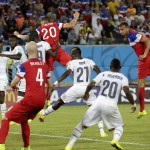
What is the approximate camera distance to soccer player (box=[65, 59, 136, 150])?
14.1m

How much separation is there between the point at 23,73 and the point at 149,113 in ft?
35.1

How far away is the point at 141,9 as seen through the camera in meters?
33.8

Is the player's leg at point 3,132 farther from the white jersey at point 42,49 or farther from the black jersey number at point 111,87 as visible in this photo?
the white jersey at point 42,49

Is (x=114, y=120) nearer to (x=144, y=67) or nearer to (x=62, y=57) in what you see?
(x=144, y=67)

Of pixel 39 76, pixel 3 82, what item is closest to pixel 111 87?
pixel 39 76

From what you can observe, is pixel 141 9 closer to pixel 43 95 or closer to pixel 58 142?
pixel 58 142

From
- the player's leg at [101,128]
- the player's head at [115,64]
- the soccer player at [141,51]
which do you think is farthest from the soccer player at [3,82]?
the player's head at [115,64]

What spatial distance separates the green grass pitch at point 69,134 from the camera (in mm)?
15695

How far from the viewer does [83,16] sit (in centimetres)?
3197

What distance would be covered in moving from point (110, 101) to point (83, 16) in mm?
18003

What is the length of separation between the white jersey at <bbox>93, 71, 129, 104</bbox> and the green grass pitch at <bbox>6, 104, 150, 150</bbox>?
1.57 meters

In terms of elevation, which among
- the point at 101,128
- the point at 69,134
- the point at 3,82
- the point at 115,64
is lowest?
the point at 69,134

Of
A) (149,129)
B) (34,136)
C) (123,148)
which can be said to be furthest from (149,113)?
(123,148)

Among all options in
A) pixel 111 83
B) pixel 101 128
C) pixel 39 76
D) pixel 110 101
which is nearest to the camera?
pixel 39 76
